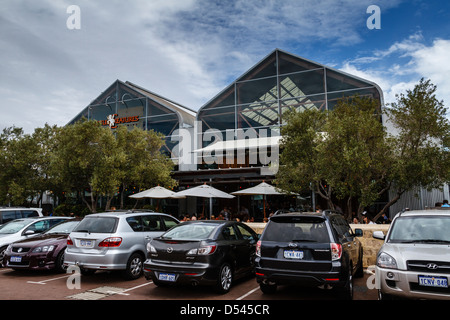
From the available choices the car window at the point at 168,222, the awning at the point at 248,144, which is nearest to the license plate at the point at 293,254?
the car window at the point at 168,222

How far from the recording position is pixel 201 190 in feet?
53.2

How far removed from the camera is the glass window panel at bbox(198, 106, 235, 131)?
75.0ft

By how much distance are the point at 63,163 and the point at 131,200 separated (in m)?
5.84

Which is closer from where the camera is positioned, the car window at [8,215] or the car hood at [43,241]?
the car hood at [43,241]

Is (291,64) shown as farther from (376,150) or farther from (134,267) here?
(134,267)

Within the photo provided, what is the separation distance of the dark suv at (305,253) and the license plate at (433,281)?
3.80ft

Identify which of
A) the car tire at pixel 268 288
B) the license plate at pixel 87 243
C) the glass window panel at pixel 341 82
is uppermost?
the glass window panel at pixel 341 82

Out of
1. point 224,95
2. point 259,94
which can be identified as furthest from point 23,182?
point 259,94

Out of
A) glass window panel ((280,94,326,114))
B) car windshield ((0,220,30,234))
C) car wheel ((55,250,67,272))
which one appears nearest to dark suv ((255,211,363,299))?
car wheel ((55,250,67,272))

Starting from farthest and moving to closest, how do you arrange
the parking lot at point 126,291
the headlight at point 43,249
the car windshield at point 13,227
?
the car windshield at point 13,227, the headlight at point 43,249, the parking lot at point 126,291

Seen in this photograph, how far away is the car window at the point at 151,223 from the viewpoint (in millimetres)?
8703

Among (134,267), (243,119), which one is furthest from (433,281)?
(243,119)

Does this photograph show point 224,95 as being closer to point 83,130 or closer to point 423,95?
point 83,130

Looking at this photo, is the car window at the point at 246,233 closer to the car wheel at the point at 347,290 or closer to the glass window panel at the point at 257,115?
the car wheel at the point at 347,290
